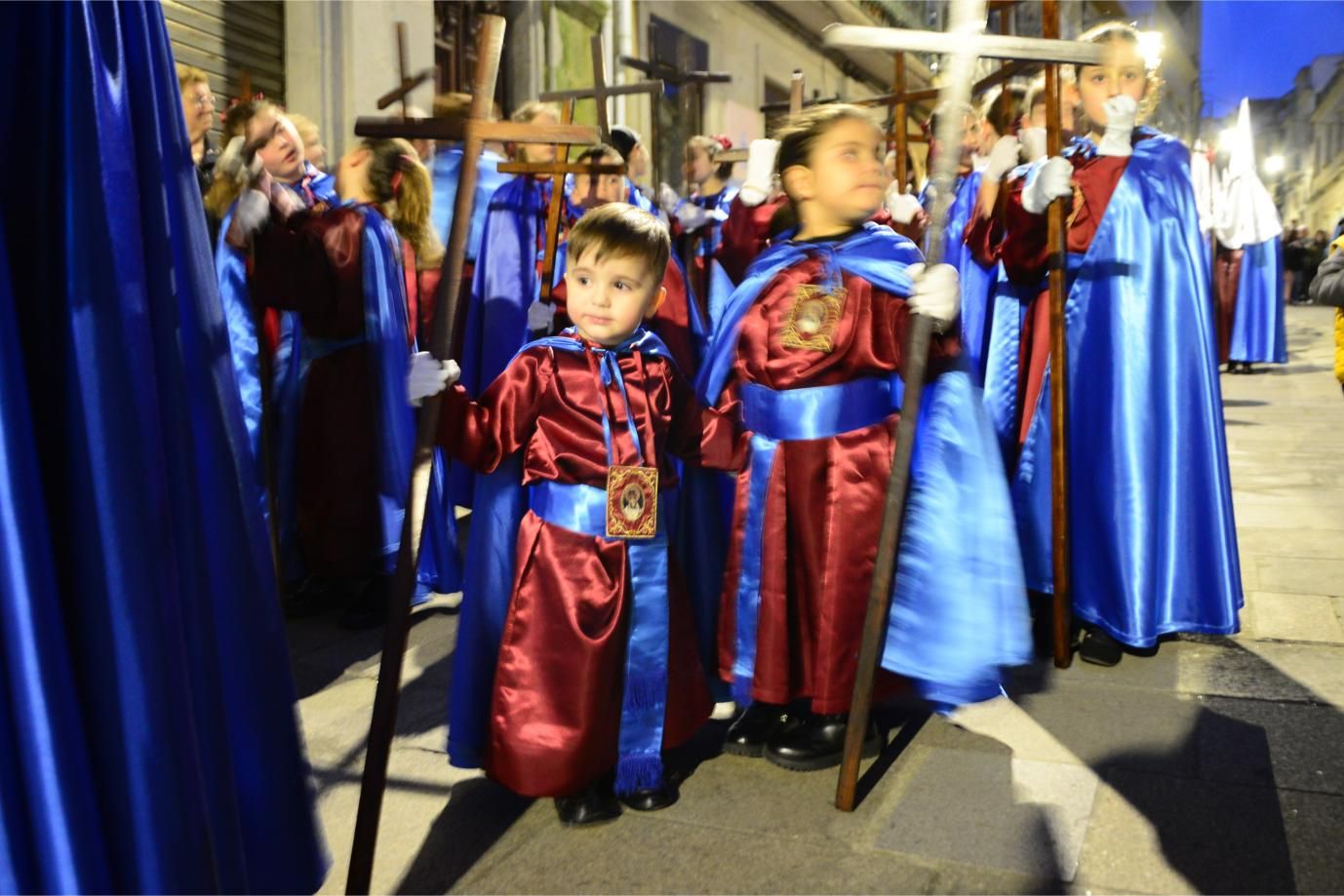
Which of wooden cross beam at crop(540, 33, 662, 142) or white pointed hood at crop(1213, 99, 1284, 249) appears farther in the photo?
white pointed hood at crop(1213, 99, 1284, 249)

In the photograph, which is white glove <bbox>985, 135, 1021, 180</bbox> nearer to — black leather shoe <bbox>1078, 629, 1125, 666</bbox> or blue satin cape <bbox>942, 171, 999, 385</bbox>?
blue satin cape <bbox>942, 171, 999, 385</bbox>

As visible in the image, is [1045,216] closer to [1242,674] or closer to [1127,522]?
[1127,522]

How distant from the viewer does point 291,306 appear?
4.07 meters

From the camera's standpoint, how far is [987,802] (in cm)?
255

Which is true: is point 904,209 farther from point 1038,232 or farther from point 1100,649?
point 1100,649

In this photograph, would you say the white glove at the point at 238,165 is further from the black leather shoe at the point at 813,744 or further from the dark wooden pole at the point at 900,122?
the black leather shoe at the point at 813,744

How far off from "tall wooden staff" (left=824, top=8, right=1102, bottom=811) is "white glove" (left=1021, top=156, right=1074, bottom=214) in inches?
26.0

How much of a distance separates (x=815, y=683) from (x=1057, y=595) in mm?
1048

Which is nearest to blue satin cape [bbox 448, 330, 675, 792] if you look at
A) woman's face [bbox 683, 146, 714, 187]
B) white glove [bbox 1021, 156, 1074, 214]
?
white glove [bbox 1021, 156, 1074, 214]

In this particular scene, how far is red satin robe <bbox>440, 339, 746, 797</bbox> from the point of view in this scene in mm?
2482

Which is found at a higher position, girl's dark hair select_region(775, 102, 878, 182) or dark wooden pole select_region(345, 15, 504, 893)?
girl's dark hair select_region(775, 102, 878, 182)

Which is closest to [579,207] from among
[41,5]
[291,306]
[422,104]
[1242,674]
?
[422,104]

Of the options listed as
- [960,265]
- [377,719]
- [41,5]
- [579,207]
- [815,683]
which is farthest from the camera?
[579,207]

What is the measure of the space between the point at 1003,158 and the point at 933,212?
124 centimetres
